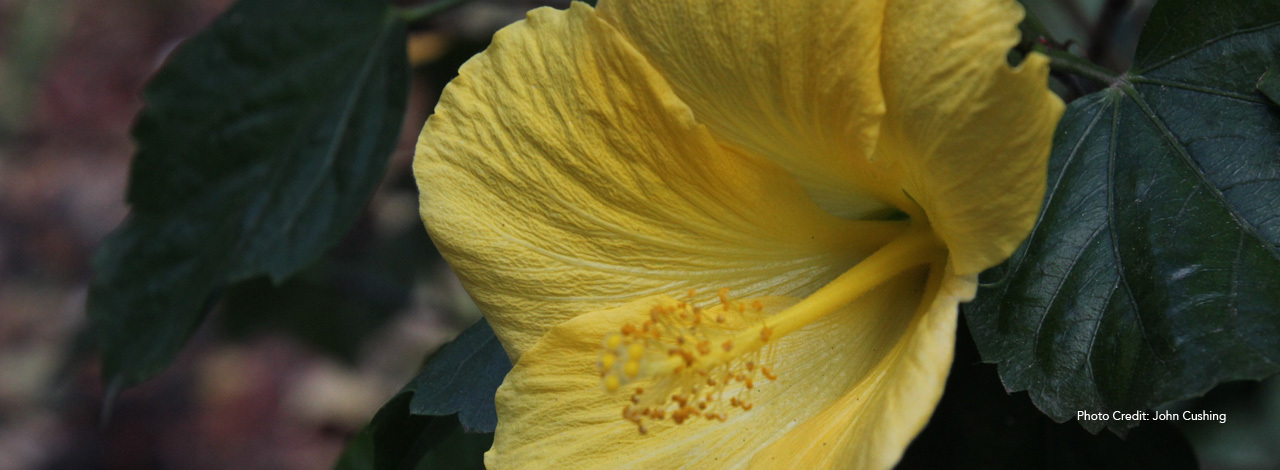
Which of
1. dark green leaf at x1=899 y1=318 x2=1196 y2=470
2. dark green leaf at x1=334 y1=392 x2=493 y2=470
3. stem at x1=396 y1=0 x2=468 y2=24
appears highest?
stem at x1=396 y1=0 x2=468 y2=24

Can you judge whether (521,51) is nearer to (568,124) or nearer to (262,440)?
(568,124)

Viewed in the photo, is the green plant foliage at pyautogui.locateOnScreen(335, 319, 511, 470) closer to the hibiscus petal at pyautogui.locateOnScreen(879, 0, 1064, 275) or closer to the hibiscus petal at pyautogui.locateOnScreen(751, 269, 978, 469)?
the hibiscus petal at pyautogui.locateOnScreen(751, 269, 978, 469)

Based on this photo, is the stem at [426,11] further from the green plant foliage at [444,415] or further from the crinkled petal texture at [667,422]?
the crinkled petal texture at [667,422]

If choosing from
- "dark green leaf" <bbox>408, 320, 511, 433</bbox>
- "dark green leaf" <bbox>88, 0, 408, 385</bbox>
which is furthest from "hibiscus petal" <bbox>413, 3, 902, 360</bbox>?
"dark green leaf" <bbox>88, 0, 408, 385</bbox>

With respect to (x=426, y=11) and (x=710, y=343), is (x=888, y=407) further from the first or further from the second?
(x=426, y=11)

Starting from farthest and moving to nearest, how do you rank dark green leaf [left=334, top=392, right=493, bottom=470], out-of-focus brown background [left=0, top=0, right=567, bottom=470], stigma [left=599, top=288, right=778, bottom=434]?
out-of-focus brown background [left=0, top=0, right=567, bottom=470]
dark green leaf [left=334, top=392, right=493, bottom=470]
stigma [left=599, top=288, right=778, bottom=434]

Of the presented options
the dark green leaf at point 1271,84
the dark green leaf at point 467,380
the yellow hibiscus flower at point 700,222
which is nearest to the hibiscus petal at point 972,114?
the yellow hibiscus flower at point 700,222

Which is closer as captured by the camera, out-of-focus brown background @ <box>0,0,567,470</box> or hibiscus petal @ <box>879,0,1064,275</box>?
hibiscus petal @ <box>879,0,1064,275</box>
